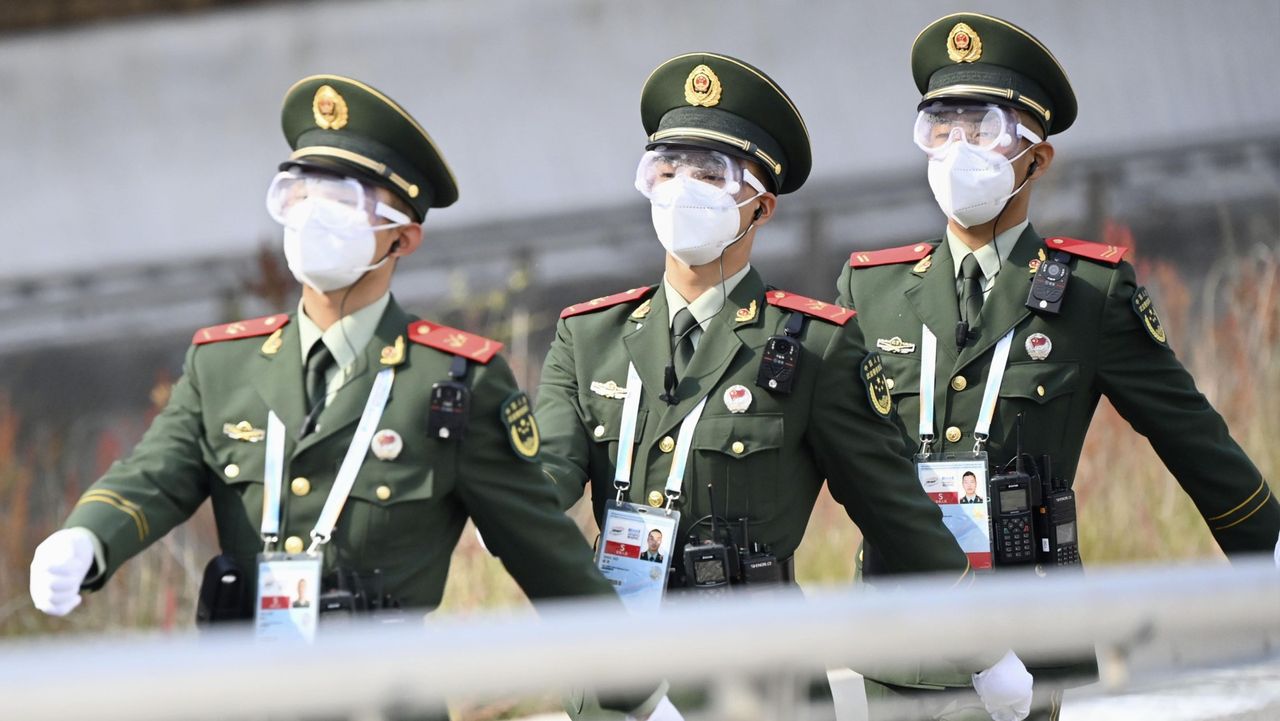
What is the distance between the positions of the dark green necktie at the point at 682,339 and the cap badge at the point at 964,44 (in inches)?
35.4

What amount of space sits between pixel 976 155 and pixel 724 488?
931 millimetres

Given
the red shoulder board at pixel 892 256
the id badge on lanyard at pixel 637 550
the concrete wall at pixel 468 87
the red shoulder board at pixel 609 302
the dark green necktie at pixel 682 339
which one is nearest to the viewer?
the id badge on lanyard at pixel 637 550

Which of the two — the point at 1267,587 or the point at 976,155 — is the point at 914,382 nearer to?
the point at 976,155

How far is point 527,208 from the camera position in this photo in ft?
34.9

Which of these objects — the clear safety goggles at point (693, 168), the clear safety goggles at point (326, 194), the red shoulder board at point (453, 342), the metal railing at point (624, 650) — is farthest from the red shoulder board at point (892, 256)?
the metal railing at point (624, 650)

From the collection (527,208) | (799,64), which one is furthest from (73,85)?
(799,64)

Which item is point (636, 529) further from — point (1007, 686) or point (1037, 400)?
point (1037, 400)

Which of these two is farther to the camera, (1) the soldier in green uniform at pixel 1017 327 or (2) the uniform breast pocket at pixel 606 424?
(1) the soldier in green uniform at pixel 1017 327

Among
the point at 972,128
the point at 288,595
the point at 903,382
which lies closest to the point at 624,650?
the point at 288,595

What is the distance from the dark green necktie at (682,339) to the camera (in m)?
3.62

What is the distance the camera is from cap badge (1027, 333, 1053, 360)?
392cm

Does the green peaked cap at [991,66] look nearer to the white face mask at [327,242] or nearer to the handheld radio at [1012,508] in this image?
the handheld radio at [1012,508]

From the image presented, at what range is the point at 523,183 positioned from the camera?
10672 millimetres

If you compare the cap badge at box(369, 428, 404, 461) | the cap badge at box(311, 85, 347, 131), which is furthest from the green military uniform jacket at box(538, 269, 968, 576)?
the cap badge at box(311, 85, 347, 131)
